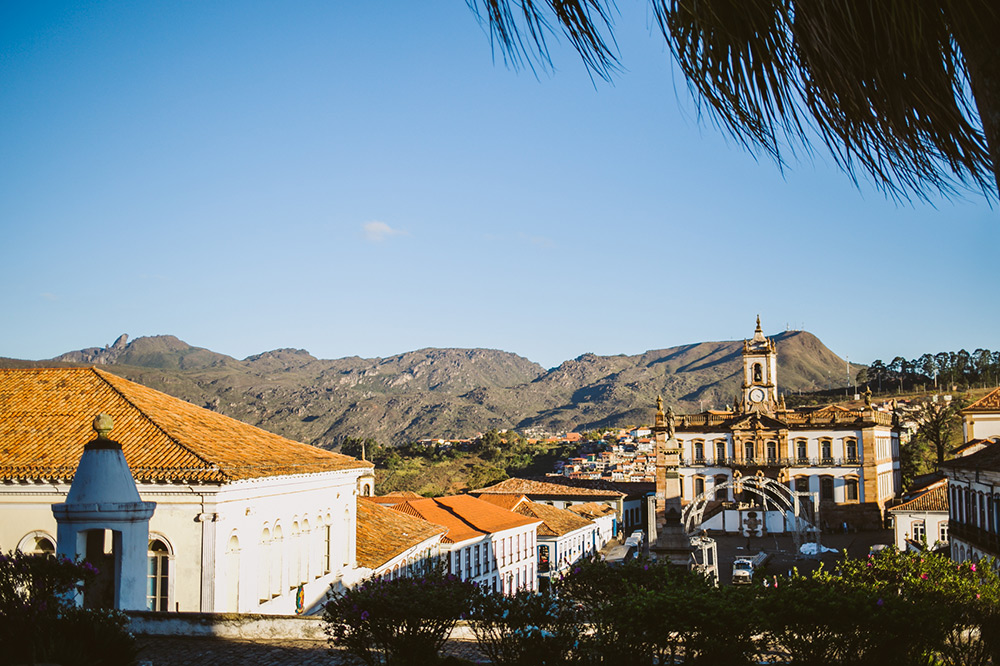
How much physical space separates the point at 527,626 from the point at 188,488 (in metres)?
8.50

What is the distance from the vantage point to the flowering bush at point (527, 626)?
25.3 ft

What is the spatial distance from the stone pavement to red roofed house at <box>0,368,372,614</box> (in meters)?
3.03

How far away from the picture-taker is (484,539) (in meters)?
36.7

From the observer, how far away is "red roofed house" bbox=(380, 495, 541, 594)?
34.4 metres

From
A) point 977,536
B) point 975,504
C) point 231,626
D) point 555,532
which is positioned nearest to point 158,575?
point 231,626

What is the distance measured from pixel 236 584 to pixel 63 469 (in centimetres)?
362

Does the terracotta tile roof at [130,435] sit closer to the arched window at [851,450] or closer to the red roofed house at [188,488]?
the red roofed house at [188,488]

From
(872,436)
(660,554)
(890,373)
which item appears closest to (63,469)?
(660,554)

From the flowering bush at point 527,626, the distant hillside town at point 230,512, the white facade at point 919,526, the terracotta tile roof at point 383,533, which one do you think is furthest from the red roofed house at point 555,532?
the flowering bush at point 527,626

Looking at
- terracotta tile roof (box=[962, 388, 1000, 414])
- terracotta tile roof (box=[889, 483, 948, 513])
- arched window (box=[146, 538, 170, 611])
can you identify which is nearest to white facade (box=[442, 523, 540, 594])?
terracotta tile roof (box=[889, 483, 948, 513])

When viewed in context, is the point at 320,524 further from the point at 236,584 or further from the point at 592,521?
the point at 592,521

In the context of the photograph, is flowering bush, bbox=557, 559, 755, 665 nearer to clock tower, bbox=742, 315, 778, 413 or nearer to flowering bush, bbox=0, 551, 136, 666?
flowering bush, bbox=0, 551, 136, 666

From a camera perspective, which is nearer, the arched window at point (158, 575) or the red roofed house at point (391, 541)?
the arched window at point (158, 575)

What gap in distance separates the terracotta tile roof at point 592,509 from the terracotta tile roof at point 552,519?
4482 mm
